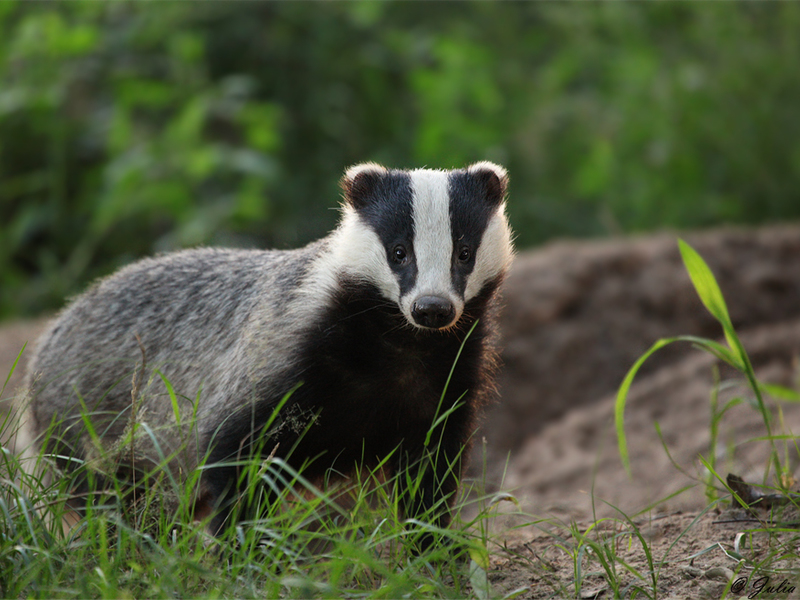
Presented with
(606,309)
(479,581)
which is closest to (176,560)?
(479,581)

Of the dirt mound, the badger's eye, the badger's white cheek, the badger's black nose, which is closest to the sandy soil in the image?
the dirt mound

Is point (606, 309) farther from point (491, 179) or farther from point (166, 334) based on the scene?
point (166, 334)

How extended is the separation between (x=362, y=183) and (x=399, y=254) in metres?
0.30

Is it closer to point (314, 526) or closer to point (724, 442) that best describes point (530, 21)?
point (724, 442)

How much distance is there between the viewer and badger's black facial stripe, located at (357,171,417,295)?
2576 mm

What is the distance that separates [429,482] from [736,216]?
544cm

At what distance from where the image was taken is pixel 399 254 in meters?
2.62

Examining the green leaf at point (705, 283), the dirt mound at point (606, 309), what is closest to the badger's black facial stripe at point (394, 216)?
the green leaf at point (705, 283)

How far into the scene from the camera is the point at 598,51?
7.71 m

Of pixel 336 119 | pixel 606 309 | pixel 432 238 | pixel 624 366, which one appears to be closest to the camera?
pixel 432 238

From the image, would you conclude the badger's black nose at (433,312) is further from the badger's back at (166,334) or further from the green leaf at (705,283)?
the green leaf at (705,283)

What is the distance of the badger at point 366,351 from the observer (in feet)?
8.36

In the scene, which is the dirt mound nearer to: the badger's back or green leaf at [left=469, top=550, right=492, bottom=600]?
the badger's back

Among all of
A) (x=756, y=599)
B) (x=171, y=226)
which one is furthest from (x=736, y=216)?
(x=756, y=599)
